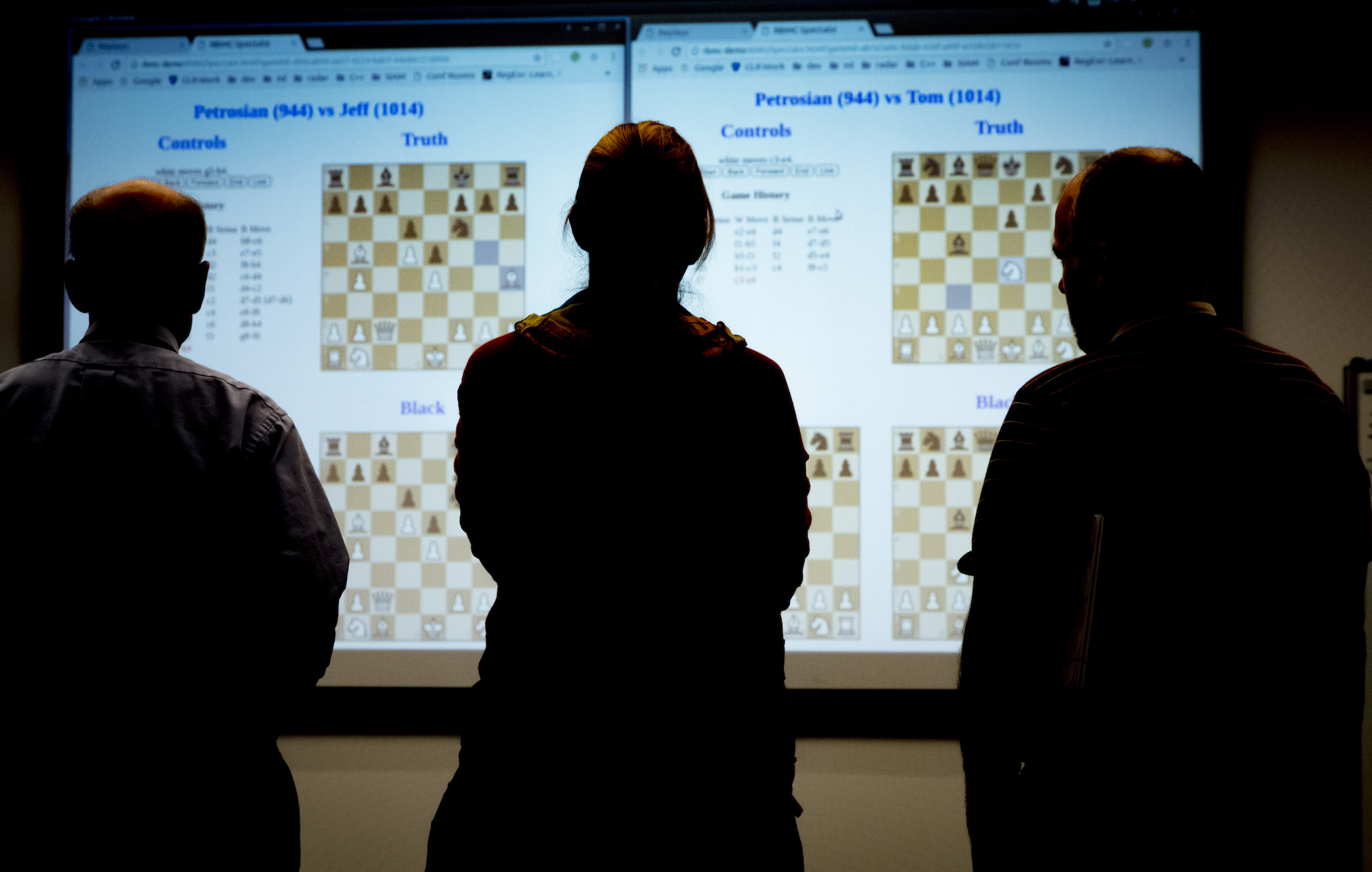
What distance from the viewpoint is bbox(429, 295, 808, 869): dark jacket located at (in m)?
0.86

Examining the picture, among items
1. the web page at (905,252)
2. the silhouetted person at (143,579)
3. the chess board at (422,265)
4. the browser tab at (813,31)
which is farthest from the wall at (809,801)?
the browser tab at (813,31)

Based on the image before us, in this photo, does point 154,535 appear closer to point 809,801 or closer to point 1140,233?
point 1140,233

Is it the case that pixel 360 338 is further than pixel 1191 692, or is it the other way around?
pixel 360 338

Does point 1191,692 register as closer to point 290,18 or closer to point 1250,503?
point 1250,503

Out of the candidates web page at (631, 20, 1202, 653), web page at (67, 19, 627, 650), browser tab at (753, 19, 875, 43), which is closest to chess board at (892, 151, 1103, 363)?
web page at (631, 20, 1202, 653)

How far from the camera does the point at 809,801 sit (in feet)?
5.97

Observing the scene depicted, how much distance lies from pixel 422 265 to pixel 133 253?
3.15ft

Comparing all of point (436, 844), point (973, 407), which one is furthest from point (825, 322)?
point (436, 844)

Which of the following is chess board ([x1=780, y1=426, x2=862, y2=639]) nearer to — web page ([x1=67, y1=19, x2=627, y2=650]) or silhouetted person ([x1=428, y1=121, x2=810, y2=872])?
web page ([x1=67, y1=19, x2=627, y2=650])

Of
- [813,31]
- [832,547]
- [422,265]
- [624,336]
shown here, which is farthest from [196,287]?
[813,31]

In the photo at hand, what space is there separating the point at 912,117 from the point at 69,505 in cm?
183

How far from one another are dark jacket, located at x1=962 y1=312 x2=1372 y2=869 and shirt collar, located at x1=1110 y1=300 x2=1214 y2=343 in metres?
0.02

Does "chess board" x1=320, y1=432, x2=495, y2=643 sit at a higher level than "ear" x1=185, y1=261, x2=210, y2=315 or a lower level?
lower

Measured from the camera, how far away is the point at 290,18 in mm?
2014
